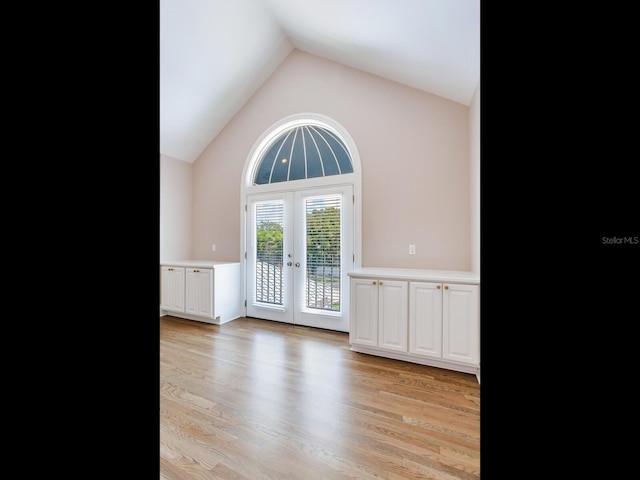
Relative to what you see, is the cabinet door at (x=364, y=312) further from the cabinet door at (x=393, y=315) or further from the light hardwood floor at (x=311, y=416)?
the light hardwood floor at (x=311, y=416)

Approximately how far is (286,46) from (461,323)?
150 inches

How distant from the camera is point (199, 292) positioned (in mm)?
3766

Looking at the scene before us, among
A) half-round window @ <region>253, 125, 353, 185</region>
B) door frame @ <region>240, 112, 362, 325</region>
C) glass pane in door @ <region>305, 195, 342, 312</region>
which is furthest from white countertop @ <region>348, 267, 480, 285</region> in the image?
half-round window @ <region>253, 125, 353, 185</region>

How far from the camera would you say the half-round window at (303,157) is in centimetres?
360

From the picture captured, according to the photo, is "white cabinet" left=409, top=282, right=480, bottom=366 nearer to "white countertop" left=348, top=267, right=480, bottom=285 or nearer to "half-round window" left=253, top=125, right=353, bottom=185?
"white countertop" left=348, top=267, right=480, bottom=285

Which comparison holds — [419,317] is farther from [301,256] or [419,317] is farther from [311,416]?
[301,256]

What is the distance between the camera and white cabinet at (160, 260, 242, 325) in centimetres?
371

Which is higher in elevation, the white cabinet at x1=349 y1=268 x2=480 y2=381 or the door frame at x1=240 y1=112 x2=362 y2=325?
the door frame at x1=240 y1=112 x2=362 y2=325
